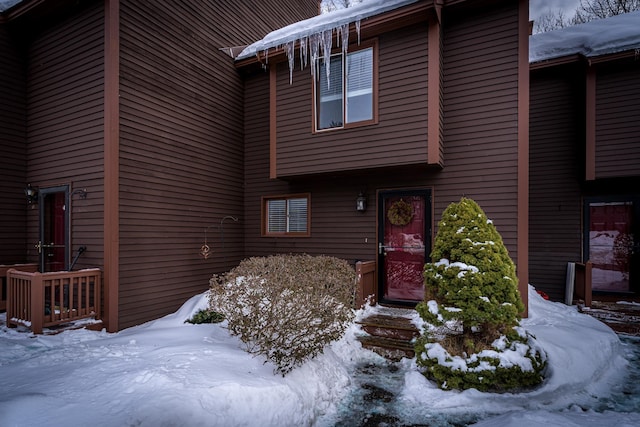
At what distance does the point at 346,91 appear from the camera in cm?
613

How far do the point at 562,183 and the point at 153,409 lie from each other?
8.58 meters

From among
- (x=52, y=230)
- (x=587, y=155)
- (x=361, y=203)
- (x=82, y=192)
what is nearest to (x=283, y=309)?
(x=361, y=203)

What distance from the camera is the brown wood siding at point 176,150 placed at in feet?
17.9

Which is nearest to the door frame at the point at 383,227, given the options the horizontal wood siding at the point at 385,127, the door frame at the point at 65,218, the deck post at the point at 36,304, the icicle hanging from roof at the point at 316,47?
the horizontal wood siding at the point at 385,127

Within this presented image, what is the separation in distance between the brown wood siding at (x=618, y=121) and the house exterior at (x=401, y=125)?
8.40 ft

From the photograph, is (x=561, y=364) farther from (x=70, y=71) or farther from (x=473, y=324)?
(x=70, y=71)

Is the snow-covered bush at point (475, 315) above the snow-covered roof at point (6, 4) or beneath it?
beneath

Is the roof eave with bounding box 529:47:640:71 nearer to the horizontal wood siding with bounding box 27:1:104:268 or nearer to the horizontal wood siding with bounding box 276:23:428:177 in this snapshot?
the horizontal wood siding with bounding box 276:23:428:177

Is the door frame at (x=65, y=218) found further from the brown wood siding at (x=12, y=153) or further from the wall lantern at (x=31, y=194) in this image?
the brown wood siding at (x=12, y=153)

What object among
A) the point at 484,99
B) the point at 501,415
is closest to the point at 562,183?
the point at 484,99

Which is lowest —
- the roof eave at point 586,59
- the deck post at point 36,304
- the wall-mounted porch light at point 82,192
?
the deck post at point 36,304

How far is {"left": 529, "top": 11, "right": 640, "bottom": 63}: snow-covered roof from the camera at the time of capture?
631 centimetres

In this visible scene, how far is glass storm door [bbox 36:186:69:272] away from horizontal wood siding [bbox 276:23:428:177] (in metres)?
A: 4.37

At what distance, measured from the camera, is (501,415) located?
10.5 feet
